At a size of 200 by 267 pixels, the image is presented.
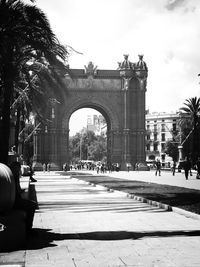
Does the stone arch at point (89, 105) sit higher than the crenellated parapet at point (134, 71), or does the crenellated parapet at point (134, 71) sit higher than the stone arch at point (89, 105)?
the crenellated parapet at point (134, 71)

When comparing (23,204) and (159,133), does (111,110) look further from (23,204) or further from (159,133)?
(159,133)

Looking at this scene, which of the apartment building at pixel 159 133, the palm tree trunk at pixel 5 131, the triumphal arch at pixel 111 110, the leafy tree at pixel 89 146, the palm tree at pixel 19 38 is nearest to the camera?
the palm tree at pixel 19 38

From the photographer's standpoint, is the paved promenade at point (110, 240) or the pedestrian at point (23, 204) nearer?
the paved promenade at point (110, 240)

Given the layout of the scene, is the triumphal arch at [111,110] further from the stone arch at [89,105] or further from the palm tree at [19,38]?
the palm tree at [19,38]

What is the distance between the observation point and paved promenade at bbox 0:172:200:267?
6.20 metres

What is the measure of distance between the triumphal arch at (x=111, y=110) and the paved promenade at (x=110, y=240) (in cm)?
5185

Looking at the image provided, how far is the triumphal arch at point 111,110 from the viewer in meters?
64.4

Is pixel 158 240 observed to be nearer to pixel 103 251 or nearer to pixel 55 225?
pixel 103 251

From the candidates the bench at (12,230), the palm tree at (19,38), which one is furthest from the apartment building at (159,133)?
the bench at (12,230)

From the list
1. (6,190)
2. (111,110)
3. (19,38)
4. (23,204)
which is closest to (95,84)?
(111,110)

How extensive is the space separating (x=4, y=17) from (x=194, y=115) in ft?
168

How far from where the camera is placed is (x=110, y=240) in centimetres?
785

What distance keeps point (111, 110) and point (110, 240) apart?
57.4 metres

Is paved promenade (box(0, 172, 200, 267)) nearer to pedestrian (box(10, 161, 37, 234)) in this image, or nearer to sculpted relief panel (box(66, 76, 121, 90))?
pedestrian (box(10, 161, 37, 234))
